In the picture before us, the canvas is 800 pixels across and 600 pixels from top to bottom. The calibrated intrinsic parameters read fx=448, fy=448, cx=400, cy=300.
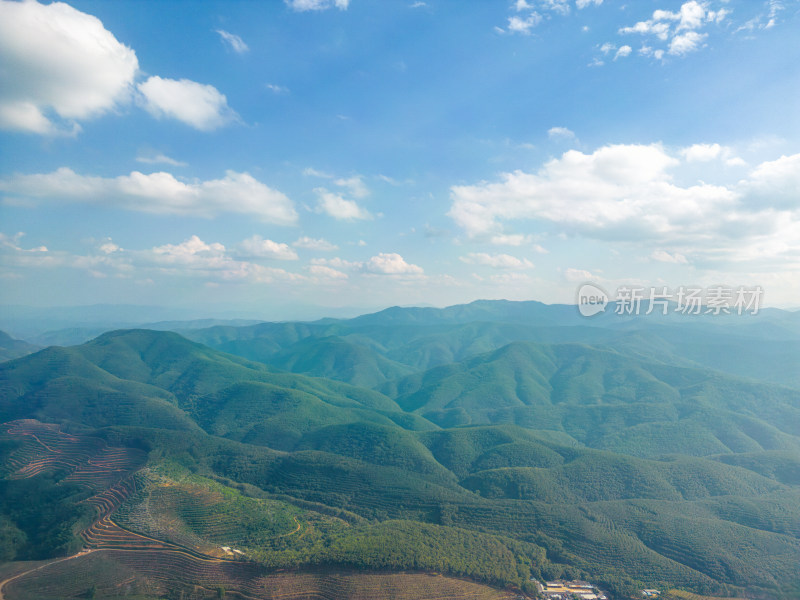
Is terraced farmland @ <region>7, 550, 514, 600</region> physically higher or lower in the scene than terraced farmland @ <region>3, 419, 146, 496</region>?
lower

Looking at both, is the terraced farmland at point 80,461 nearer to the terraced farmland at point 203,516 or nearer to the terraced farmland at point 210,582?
the terraced farmland at point 203,516

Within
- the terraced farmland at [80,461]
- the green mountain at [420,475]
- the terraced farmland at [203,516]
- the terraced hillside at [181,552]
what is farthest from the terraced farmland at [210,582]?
the terraced farmland at [80,461]

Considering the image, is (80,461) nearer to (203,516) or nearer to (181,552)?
(203,516)

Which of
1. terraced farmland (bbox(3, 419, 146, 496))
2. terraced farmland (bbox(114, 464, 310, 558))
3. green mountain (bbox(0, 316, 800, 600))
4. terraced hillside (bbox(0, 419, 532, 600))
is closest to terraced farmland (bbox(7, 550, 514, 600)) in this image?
terraced hillside (bbox(0, 419, 532, 600))

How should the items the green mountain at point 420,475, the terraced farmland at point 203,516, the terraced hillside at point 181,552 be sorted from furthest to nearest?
the green mountain at point 420,475
the terraced farmland at point 203,516
the terraced hillside at point 181,552

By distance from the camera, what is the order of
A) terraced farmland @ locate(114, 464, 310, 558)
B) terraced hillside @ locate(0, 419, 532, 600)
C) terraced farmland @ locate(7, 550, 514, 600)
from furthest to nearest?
terraced farmland @ locate(114, 464, 310, 558) → terraced hillside @ locate(0, 419, 532, 600) → terraced farmland @ locate(7, 550, 514, 600)

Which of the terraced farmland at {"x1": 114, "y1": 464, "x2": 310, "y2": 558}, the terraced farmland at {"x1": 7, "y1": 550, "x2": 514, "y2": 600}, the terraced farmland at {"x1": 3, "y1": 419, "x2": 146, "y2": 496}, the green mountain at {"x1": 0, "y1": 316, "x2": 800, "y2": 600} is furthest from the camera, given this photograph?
the terraced farmland at {"x1": 3, "y1": 419, "x2": 146, "y2": 496}

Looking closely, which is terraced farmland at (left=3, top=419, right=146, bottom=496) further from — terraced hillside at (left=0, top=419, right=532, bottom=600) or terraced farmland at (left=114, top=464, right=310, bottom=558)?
terraced farmland at (left=114, top=464, right=310, bottom=558)

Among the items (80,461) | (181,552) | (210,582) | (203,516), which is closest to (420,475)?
(203,516)

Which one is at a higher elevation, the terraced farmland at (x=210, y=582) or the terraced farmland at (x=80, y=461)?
the terraced farmland at (x=80, y=461)

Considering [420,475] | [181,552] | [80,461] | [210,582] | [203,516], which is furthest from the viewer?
[420,475]

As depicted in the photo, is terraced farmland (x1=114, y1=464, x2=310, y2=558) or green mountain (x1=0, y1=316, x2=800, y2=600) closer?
terraced farmland (x1=114, y1=464, x2=310, y2=558)
